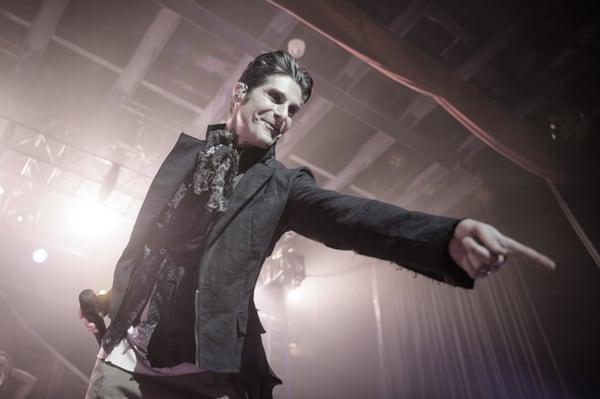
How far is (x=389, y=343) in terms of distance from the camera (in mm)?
8039

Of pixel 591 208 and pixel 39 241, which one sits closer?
pixel 591 208

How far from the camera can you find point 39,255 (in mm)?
9297

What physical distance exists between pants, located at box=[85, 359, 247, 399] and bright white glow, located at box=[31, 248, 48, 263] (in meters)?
9.81

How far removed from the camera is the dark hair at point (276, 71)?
2.03 m

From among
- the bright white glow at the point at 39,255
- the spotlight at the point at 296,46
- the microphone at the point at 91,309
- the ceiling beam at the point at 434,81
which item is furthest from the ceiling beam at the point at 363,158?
the bright white glow at the point at 39,255

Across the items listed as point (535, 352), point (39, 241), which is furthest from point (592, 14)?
point (39, 241)

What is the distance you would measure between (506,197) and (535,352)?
2895 millimetres

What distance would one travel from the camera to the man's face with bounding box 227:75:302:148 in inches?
72.7

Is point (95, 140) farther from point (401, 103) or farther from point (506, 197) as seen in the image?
point (506, 197)

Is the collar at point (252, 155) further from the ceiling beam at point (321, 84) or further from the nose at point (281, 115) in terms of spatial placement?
Result: the ceiling beam at point (321, 84)

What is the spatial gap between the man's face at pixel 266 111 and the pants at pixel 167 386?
1073mm

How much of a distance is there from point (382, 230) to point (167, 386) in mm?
1007

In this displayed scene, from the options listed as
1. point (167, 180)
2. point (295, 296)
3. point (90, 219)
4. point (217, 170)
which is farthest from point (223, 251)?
point (295, 296)

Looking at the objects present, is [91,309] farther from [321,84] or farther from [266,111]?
[321,84]
